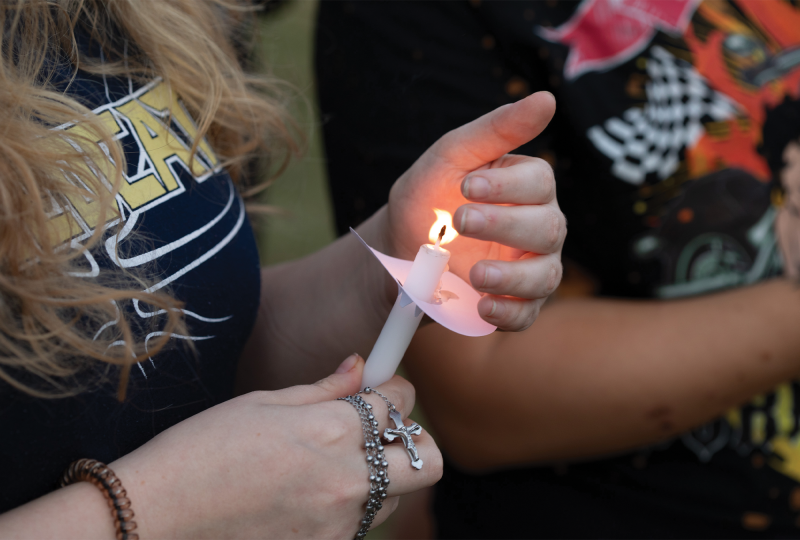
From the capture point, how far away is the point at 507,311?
1.64 ft

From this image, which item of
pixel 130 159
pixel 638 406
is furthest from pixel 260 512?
pixel 638 406

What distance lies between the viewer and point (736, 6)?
95 cm

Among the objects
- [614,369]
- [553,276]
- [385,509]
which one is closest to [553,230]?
[553,276]

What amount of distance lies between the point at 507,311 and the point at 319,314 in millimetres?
277

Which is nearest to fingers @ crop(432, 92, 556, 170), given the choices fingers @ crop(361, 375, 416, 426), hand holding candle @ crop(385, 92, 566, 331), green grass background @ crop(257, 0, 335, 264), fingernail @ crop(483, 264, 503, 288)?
hand holding candle @ crop(385, 92, 566, 331)

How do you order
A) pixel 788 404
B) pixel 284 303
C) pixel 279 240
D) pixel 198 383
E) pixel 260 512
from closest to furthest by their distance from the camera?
pixel 260 512, pixel 198 383, pixel 284 303, pixel 788 404, pixel 279 240

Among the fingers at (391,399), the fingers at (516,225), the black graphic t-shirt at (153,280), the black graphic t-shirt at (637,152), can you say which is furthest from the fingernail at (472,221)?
the black graphic t-shirt at (637,152)

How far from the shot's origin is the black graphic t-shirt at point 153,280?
1.45 ft

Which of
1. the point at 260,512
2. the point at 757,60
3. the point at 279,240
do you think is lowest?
the point at 279,240

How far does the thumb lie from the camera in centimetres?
48

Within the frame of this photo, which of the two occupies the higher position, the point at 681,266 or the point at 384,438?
the point at 384,438

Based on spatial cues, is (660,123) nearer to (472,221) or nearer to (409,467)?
(472,221)

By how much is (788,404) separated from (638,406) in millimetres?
245

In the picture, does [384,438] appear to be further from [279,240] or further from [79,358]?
[279,240]
